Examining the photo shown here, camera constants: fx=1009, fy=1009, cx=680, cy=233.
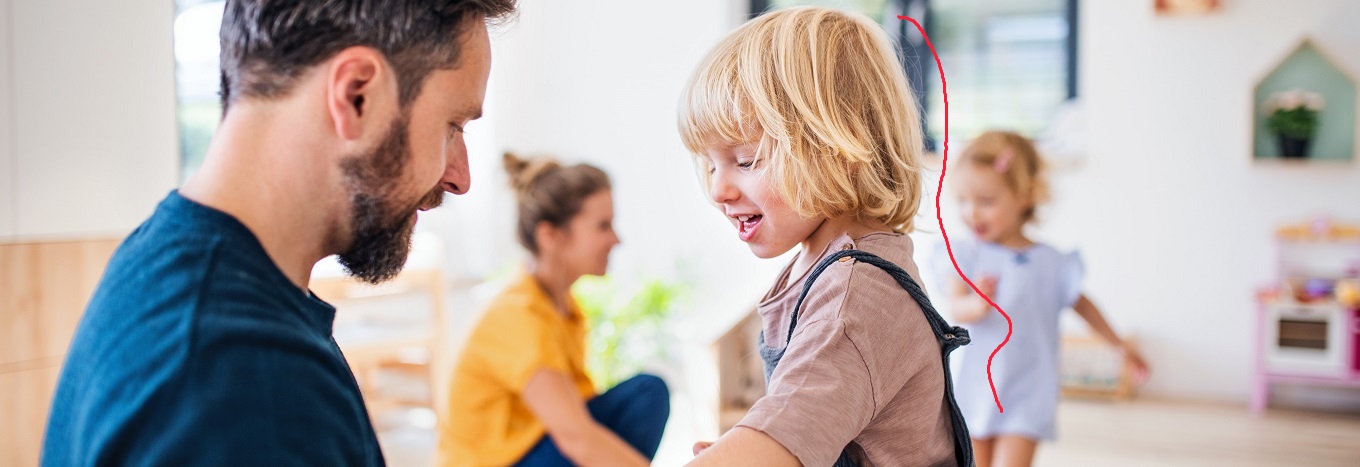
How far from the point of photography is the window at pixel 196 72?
11.2 ft

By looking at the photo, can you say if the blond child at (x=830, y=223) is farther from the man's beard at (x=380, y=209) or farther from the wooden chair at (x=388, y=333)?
the wooden chair at (x=388, y=333)

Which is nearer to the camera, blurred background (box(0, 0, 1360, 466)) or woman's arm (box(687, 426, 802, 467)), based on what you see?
woman's arm (box(687, 426, 802, 467))

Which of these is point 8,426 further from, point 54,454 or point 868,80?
point 868,80

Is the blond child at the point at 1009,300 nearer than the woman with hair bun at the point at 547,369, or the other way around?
the woman with hair bun at the point at 547,369

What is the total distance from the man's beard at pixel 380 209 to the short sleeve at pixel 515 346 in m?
1.10

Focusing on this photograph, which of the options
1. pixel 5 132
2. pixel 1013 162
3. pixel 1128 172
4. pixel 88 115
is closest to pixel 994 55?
pixel 1128 172

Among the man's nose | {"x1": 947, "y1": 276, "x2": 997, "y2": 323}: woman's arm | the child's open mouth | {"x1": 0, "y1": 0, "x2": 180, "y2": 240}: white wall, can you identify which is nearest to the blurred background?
{"x1": 0, "y1": 0, "x2": 180, "y2": 240}: white wall

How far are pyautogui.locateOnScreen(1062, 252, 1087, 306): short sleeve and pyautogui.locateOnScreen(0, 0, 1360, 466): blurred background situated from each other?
3.42ft

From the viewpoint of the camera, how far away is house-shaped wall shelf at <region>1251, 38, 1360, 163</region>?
4.18 m

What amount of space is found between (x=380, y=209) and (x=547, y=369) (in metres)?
1.22

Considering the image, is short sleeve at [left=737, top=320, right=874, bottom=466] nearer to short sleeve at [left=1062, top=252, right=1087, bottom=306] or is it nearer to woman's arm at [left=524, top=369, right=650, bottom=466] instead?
woman's arm at [left=524, top=369, right=650, bottom=466]

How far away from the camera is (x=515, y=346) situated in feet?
6.86

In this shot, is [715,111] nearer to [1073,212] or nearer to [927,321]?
[927,321]

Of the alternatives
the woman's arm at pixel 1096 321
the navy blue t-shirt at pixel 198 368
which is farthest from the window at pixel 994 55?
the navy blue t-shirt at pixel 198 368
